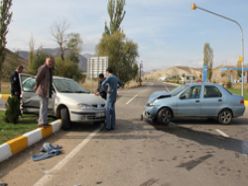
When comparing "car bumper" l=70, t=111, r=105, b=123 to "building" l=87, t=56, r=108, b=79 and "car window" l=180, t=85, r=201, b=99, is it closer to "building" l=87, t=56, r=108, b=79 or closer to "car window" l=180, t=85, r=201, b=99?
"car window" l=180, t=85, r=201, b=99

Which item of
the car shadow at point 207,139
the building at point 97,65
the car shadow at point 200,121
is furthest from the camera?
the building at point 97,65

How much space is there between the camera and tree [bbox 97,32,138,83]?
5338 cm

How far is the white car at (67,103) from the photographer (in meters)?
9.93

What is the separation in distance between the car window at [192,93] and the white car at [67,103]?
125 inches

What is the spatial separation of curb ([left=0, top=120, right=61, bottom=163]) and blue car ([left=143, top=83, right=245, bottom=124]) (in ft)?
12.2

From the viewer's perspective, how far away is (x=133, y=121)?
12250 millimetres

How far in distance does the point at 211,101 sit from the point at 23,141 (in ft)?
23.2

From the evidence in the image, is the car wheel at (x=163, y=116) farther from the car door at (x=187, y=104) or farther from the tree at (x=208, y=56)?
the tree at (x=208, y=56)

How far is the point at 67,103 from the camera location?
33.0 feet

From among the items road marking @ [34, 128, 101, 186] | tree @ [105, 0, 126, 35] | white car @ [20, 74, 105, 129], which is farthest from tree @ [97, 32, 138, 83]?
road marking @ [34, 128, 101, 186]

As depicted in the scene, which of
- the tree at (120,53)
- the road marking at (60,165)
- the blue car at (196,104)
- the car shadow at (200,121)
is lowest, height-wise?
the road marking at (60,165)

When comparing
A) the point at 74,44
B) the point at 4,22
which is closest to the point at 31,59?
the point at 74,44

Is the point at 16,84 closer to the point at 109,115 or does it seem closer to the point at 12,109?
the point at 12,109

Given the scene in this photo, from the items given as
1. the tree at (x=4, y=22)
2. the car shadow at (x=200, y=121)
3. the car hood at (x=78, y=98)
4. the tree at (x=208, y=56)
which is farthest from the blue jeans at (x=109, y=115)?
the tree at (x=208, y=56)
